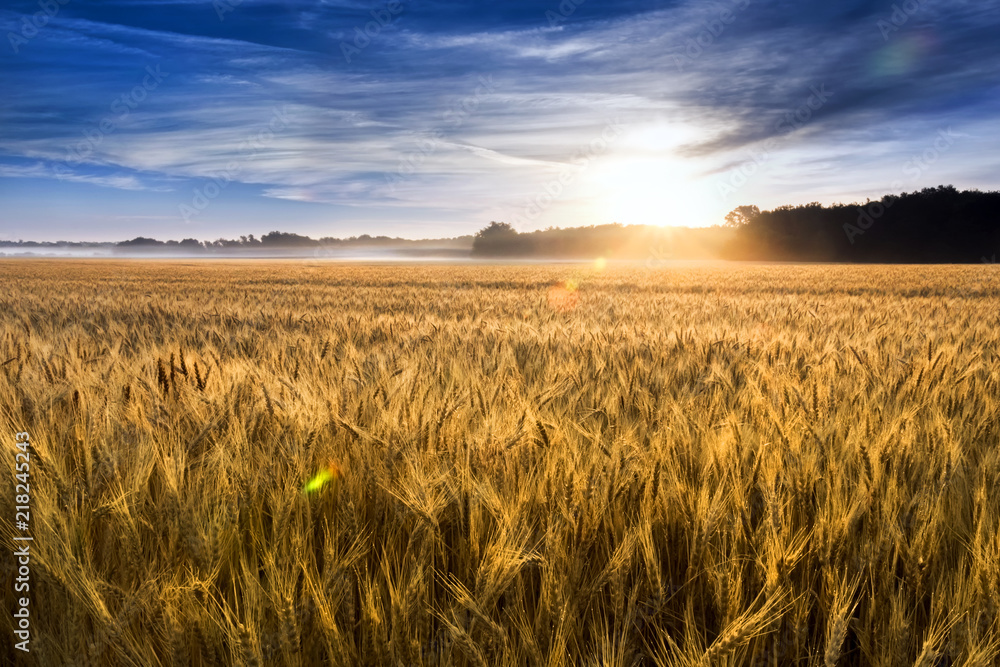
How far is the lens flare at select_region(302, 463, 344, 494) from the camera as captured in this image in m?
1.50

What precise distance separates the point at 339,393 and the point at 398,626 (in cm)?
131

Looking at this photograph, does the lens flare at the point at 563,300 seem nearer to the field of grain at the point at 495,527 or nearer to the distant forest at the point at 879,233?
the field of grain at the point at 495,527

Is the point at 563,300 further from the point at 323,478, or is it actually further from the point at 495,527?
the point at 495,527

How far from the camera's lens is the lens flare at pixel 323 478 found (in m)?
1.50

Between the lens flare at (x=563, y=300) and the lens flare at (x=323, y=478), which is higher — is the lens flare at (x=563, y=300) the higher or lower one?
the higher one

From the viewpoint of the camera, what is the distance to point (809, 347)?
12.5 ft

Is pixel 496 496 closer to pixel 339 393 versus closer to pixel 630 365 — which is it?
pixel 339 393

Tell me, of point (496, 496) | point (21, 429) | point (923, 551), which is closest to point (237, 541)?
point (496, 496)

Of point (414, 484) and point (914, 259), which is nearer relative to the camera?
point (414, 484)

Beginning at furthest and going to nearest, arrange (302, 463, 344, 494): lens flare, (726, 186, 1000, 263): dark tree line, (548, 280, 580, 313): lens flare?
(726, 186, 1000, 263): dark tree line, (548, 280, 580, 313): lens flare, (302, 463, 344, 494): lens flare
